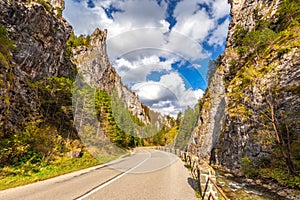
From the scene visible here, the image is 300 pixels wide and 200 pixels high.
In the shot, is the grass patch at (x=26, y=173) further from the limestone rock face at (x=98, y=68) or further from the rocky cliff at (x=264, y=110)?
the limestone rock face at (x=98, y=68)

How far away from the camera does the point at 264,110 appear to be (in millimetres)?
18016

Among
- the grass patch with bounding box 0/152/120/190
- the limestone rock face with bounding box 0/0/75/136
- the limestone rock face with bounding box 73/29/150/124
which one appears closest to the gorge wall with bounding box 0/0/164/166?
the limestone rock face with bounding box 0/0/75/136

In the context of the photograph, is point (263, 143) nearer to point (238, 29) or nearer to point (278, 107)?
point (278, 107)

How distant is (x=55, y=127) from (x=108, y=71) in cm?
3694

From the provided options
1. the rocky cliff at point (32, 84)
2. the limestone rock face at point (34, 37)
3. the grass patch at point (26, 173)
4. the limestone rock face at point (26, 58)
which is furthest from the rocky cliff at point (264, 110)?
the limestone rock face at point (34, 37)

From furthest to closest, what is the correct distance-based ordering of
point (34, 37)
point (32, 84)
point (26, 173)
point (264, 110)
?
point (34, 37) < point (32, 84) < point (264, 110) < point (26, 173)

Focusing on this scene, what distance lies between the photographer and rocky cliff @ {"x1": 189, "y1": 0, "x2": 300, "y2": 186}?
1502 cm

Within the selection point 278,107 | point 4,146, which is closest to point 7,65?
point 4,146

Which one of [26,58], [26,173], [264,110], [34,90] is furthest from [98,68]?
[26,173]

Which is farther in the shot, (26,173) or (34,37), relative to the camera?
(34,37)

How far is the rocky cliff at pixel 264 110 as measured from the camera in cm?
1502

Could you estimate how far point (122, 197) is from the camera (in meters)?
6.38

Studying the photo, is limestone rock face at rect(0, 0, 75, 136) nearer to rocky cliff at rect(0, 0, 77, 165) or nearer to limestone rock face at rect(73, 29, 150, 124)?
rocky cliff at rect(0, 0, 77, 165)

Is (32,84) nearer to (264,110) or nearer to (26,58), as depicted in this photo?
(26,58)
